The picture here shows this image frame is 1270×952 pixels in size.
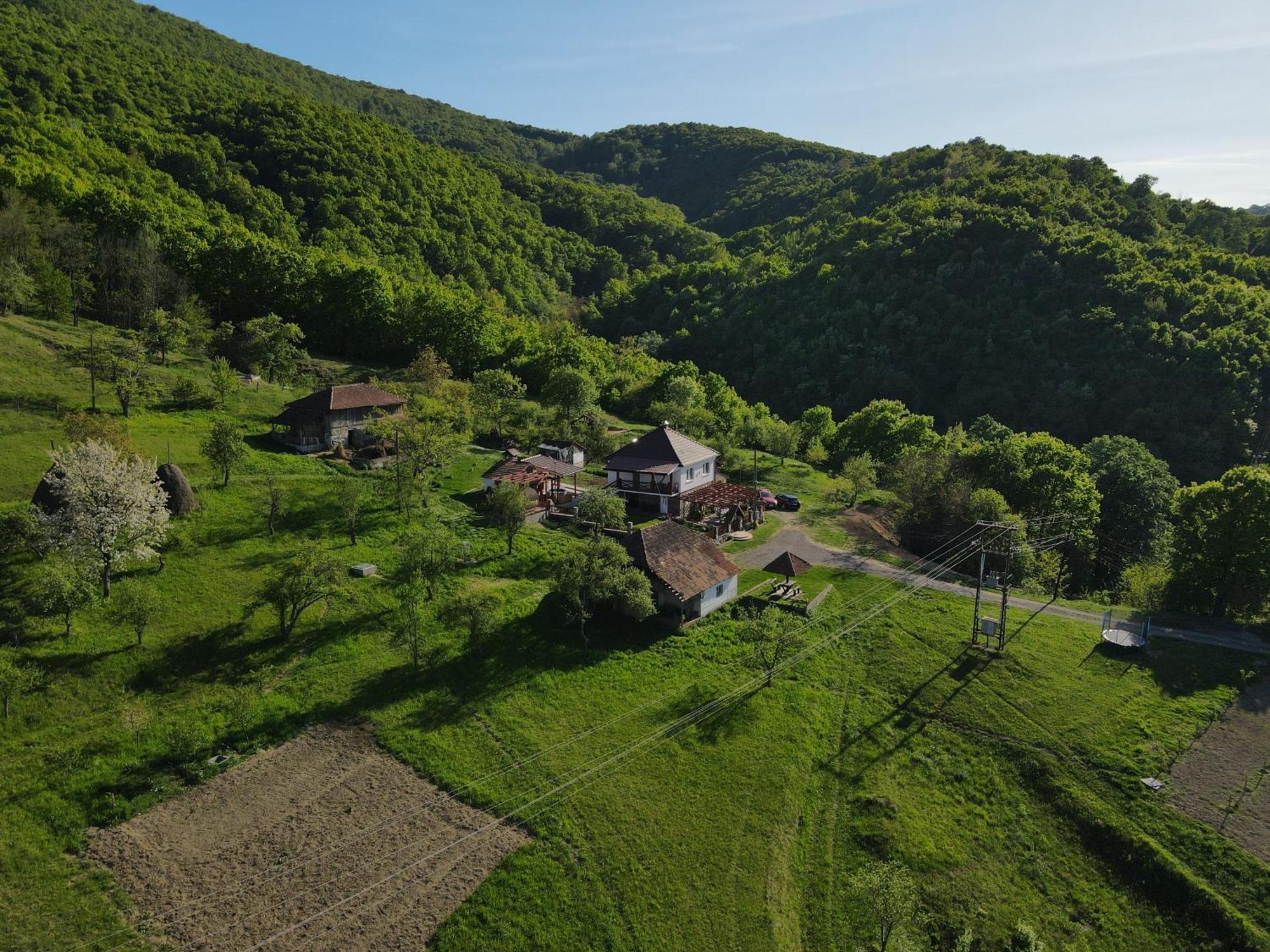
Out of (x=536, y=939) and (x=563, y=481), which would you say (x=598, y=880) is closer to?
(x=536, y=939)

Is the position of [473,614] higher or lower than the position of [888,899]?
higher

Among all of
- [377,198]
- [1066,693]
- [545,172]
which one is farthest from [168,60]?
[1066,693]

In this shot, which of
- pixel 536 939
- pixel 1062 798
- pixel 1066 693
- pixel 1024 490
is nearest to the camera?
pixel 536 939

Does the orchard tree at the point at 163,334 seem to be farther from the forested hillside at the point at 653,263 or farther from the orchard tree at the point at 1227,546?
the orchard tree at the point at 1227,546

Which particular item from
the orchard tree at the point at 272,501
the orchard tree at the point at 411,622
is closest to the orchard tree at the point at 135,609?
the orchard tree at the point at 272,501

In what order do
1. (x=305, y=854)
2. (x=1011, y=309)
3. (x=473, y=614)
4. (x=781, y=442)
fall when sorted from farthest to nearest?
(x=1011, y=309) < (x=781, y=442) < (x=473, y=614) < (x=305, y=854)

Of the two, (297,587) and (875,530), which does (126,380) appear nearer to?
(297,587)

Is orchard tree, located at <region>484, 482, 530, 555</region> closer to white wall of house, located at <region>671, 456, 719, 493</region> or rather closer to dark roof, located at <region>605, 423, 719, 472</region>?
dark roof, located at <region>605, 423, 719, 472</region>

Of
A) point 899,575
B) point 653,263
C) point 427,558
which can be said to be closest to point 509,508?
point 427,558
